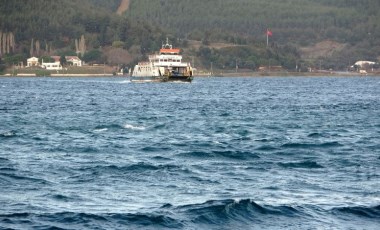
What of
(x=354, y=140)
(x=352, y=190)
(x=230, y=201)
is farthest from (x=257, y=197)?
(x=354, y=140)

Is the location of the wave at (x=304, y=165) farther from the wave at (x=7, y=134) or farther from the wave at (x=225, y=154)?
Result: the wave at (x=7, y=134)

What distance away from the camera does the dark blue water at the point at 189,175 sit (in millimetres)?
32062

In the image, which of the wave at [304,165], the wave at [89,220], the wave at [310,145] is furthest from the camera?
the wave at [310,145]

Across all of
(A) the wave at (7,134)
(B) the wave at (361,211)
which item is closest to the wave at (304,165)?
(B) the wave at (361,211)

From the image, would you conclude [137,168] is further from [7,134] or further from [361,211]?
[7,134]

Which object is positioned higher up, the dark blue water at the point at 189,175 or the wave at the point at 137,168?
the wave at the point at 137,168

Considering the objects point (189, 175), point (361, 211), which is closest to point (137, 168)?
point (189, 175)

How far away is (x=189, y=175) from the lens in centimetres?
4103

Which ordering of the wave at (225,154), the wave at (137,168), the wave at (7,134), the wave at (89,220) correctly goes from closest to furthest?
the wave at (89,220)
the wave at (137,168)
the wave at (225,154)
the wave at (7,134)

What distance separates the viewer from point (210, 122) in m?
74.2

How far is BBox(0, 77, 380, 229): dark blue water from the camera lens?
3206cm

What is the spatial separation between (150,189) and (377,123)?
39867mm

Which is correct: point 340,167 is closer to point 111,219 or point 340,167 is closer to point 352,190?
point 352,190

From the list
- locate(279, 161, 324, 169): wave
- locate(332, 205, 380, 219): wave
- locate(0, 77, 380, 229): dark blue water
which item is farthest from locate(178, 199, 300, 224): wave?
locate(279, 161, 324, 169): wave
